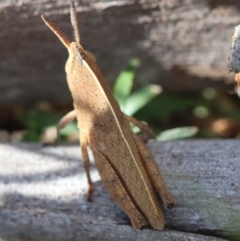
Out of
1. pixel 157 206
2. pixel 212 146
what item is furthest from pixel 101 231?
pixel 212 146

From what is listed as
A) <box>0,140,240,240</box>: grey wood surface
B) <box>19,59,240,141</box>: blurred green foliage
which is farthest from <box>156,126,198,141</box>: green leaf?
<box>0,140,240,240</box>: grey wood surface

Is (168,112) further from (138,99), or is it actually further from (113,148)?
(113,148)

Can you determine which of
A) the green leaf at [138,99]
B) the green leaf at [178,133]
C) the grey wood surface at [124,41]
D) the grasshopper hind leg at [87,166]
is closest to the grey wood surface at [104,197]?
the grasshopper hind leg at [87,166]

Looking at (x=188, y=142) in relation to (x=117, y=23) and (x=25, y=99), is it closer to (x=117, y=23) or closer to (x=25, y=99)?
(x=117, y=23)

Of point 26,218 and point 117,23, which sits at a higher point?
point 117,23

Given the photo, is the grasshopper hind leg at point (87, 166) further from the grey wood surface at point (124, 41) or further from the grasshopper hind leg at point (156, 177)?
the grey wood surface at point (124, 41)
